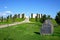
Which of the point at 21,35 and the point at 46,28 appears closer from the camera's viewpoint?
the point at 21,35

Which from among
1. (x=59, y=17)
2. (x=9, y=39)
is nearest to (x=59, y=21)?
(x=59, y=17)

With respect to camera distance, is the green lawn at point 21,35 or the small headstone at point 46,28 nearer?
the green lawn at point 21,35

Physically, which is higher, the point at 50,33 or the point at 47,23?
the point at 47,23

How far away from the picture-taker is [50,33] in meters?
25.9

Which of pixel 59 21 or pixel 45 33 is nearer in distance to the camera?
pixel 45 33

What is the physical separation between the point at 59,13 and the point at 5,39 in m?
45.4

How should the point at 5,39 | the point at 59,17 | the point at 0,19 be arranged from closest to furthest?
1. the point at 5,39
2. the point at 59,17
3. the point at 0,19

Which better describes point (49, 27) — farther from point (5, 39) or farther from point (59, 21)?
point (59, 21)

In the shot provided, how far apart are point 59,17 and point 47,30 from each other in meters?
31.3

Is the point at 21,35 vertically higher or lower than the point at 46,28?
lower

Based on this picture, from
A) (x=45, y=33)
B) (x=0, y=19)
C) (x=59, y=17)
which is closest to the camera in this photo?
(x=45, y=33)

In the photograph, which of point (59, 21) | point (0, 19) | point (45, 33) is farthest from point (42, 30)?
point (0, 19)

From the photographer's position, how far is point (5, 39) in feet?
46.6

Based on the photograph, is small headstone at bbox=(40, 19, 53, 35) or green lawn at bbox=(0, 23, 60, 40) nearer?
green lawn at bbox=(0, 23, 60, 40)
